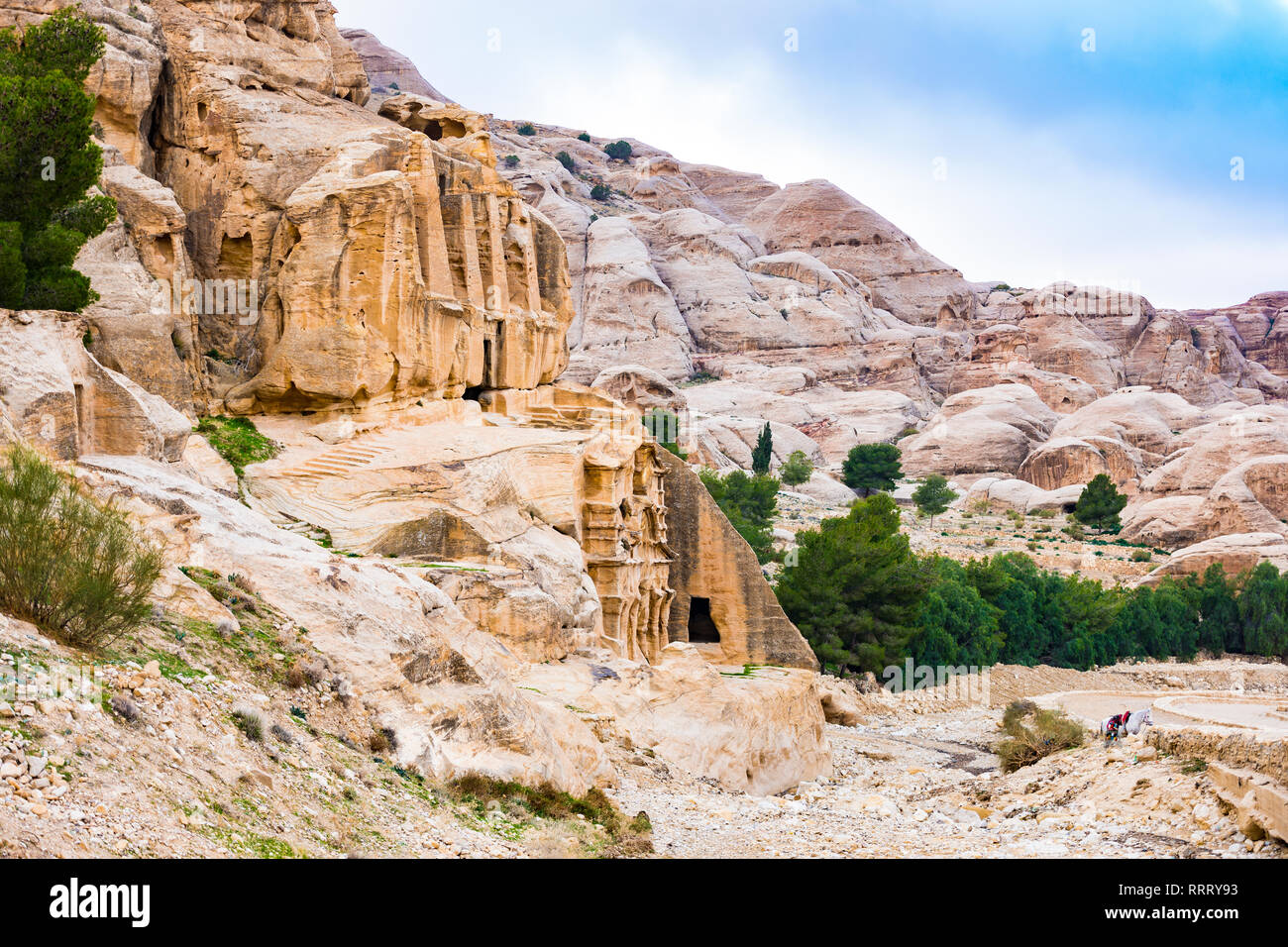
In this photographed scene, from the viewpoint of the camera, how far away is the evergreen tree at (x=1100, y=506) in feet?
216

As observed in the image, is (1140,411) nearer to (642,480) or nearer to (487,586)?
(642,480)

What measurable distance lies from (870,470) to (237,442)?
174ft

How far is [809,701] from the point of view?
960 inches

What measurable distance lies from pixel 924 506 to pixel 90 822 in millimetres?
61903

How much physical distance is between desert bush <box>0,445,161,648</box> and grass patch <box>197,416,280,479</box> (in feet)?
36.5

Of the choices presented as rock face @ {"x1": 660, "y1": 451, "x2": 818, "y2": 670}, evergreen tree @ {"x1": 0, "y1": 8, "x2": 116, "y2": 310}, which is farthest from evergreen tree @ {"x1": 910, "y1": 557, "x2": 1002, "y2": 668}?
evergreen tree @ {"x1": 0, "y1": 8, "x2": 116, "y2": 310}

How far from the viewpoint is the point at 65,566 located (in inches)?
380

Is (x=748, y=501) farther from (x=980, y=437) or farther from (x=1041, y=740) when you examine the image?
(x=980, y=437)

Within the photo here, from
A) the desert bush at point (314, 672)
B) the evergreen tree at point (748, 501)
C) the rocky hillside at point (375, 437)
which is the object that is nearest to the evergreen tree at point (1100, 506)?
the evergreen tree at point (748, 501)

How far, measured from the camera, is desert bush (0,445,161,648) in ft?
31.6

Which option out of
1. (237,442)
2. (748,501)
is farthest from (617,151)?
(237,442)

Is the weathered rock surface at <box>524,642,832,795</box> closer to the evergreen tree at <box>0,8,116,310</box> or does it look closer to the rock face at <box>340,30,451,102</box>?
the evergreen tree at <box>0,8,116,310</box>
